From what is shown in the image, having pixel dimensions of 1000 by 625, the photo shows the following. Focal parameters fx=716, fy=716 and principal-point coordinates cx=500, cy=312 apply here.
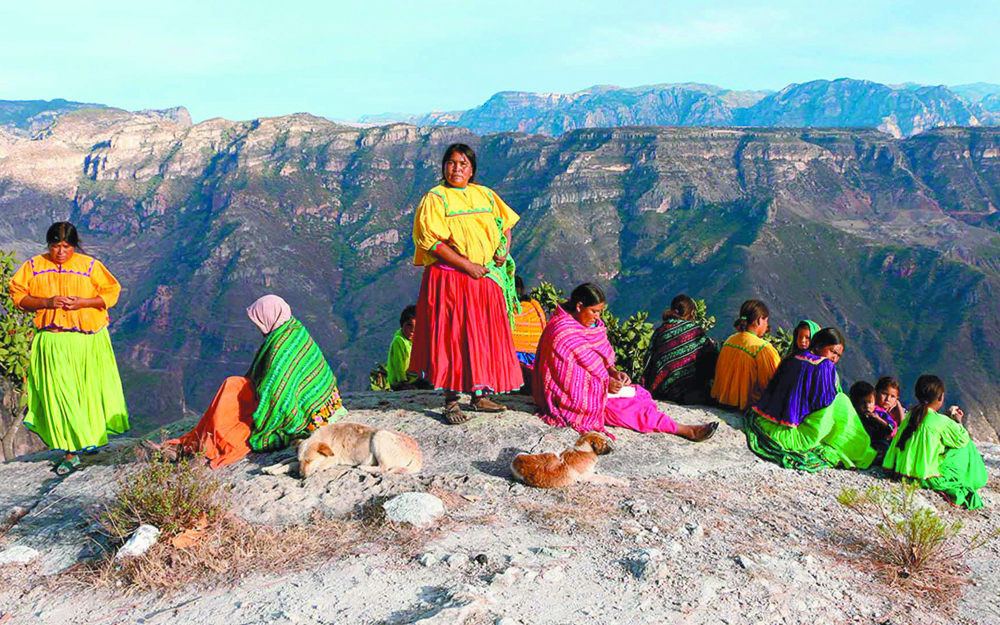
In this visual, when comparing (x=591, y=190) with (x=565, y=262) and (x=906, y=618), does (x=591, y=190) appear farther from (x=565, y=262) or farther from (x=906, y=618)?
(x=906, y=618)

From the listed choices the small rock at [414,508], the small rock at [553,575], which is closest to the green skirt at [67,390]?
the small rock at [414,508]

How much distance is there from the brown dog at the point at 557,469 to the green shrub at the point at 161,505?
6.57 ft

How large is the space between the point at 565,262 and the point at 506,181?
161ft

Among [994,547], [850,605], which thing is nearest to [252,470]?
[850,605]

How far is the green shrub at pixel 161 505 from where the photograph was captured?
164 inches

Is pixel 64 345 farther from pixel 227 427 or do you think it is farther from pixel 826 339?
pixel 826 339

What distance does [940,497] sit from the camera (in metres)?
5.79

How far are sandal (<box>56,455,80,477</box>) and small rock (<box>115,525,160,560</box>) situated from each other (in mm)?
2310

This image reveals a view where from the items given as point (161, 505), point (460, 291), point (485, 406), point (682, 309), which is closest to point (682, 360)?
point (682, 309)

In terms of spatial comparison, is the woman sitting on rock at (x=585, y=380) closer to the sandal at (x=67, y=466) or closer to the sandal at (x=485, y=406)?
the sandal at (x=485, y=406)

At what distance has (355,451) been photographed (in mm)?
5145

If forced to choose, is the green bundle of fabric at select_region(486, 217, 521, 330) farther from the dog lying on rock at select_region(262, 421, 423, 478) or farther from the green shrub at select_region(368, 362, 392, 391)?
the green shrub at select_region(368, 362, 392, 391)

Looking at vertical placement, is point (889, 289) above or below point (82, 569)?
below

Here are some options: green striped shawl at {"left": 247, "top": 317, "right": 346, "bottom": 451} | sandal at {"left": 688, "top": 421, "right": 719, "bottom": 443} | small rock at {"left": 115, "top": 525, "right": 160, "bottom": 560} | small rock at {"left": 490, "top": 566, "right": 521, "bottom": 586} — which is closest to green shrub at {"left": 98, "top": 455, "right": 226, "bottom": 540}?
small rock at {"left": 115, "top": 525, "right": 160, "bottom": 560}
